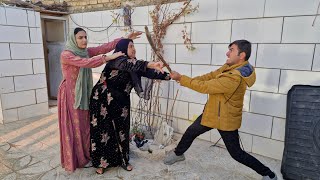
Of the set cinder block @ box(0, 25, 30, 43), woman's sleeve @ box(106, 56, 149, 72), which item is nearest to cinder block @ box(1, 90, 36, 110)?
cinder block @ box(0, 25, 30, 43)

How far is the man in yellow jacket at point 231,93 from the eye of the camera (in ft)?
5.99

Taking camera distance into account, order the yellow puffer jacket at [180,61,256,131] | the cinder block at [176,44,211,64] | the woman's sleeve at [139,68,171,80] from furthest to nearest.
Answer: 1. the cinder block at [176,44,211,64]
2. the woman's sleeve at [139,68,171,80]
3. the yellow puffer jacket at [180,61,256,131]

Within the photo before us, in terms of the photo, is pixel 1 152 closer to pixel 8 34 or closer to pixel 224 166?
pixel 8 34

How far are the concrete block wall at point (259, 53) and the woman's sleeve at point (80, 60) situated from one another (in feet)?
4.37

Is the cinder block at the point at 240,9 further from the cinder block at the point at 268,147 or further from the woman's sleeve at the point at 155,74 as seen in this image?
the cinder block at the point at 268,147

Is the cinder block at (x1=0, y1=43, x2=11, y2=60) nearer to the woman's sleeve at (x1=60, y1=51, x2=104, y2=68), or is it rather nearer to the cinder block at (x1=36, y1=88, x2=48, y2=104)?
the cinder block at (x1=36, y1=88, x2=48, y2=104)

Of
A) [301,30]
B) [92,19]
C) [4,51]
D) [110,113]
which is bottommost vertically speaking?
[110,113]

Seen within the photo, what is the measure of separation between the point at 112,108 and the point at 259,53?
64.8 inches

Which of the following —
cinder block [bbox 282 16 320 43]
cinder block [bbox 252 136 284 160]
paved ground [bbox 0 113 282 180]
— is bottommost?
paved ground [bbox 0 113 282 180]

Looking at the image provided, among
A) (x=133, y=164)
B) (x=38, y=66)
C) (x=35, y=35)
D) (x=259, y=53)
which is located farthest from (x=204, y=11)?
(x=38, y=66)

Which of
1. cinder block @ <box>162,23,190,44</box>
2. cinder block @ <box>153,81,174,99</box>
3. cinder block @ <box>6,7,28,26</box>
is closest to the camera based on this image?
cinder block @ <box>162,23,190,44</box>

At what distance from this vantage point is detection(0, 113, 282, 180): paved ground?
231 cm

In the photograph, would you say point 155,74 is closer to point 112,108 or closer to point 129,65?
point 129,65

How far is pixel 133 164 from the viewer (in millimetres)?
2533
